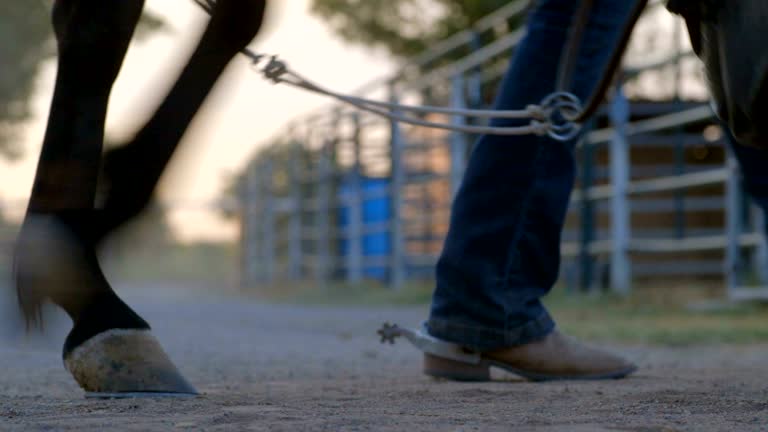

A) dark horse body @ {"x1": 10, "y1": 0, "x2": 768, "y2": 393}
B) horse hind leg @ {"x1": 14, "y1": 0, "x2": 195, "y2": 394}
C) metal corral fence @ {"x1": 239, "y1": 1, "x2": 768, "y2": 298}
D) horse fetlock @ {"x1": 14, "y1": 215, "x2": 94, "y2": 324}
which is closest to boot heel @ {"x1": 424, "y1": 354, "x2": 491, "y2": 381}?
dark horse body @ {"x1": 10, "y1": 0, "x2": 768, "y2": 393}

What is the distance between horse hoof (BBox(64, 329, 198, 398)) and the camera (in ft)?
5.71

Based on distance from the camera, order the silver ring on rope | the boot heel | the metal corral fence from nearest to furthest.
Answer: the silver ring on rope → the boot heel → the metal corral fence

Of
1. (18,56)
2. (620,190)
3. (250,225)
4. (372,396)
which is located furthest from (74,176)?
(18,56)

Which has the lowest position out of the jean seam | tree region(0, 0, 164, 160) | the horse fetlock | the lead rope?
the horse fetlock

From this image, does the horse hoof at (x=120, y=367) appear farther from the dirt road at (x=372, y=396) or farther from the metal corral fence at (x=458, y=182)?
the metal corral fence at (x=458, y=182)

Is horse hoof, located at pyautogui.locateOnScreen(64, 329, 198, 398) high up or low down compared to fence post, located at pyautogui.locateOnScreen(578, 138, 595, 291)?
down

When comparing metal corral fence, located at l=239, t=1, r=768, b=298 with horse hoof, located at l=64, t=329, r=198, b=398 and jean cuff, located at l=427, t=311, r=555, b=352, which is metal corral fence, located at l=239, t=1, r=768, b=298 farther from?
horse hoof, located at l=64, t=329, r=198, b=398

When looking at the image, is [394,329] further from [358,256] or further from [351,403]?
[358,256]

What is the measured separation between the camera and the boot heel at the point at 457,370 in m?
2.25

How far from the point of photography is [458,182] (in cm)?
747

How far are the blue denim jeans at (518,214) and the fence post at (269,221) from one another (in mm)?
9850

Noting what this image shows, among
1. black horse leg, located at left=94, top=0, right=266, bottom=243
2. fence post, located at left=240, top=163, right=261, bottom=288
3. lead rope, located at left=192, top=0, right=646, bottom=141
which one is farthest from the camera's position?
fence post, located at left=240, top=163, right=261, bottom=288

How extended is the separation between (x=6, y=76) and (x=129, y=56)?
12.6 meters

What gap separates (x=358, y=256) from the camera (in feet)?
30.9
